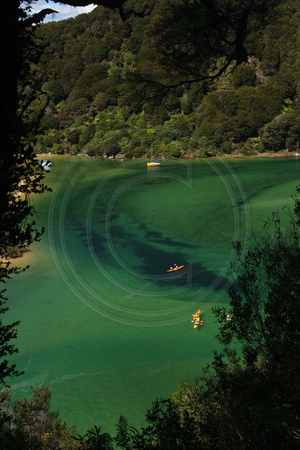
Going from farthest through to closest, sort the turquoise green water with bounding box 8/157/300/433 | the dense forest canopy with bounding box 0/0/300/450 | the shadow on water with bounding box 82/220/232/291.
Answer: the shadow on water with bounding box 82/220/232/291 < the turquoise green water with bounding box 8/157/300/433 < the dense forest canopy with bounding box 0/0/300/450

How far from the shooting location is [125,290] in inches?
1211

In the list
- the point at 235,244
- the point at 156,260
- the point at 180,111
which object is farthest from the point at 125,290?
the point at 180,111

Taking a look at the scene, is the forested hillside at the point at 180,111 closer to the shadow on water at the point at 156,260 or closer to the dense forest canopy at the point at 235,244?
the shadow on water at the point at 156,260

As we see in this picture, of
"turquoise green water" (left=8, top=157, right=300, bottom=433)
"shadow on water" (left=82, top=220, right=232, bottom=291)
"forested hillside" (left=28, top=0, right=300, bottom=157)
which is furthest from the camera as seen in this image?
"forested hillside" (left=28, top=0, right=300, bottom=157)

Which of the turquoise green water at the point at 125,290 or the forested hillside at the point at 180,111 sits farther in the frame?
the forested hillside at the point at 180,111

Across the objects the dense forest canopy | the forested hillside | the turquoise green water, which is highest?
the forested hillside

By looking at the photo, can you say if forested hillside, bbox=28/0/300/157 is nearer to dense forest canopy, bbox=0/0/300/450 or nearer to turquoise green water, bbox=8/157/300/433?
turquoise green water, bbox=8/157/300/433

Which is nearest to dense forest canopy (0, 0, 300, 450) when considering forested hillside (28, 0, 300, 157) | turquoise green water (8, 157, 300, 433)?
turquoise green water (8, 157, 300, 433)

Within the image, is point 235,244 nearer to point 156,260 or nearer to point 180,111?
point 156,260

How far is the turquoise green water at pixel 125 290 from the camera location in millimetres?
20391

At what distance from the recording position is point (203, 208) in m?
53.2

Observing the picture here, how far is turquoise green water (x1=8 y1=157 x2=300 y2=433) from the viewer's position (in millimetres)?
20391

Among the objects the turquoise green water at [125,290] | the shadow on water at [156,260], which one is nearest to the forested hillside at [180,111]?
the turquoise green water at [125,290]

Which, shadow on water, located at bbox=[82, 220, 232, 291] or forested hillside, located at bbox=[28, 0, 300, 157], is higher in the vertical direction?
forested hillside, located at bbox=[28, 0, 300, 157]
